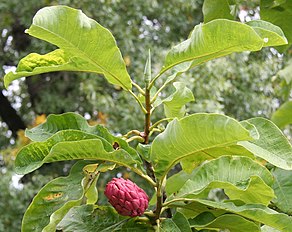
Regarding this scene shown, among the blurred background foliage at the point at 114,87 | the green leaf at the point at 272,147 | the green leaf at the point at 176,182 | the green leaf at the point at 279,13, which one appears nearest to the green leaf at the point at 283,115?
the green leaf at the point at 279,13

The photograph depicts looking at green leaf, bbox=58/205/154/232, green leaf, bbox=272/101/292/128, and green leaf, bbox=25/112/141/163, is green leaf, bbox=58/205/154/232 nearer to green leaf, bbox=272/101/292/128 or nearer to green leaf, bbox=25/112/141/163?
green leaf, bbox=25/112/141/163

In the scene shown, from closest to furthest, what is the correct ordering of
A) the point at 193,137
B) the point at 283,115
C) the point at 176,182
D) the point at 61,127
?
the point at 193,137 → the point at 61,127 → the point at 176,182 → the point at 283,115

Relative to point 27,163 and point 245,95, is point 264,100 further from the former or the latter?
point 27,163

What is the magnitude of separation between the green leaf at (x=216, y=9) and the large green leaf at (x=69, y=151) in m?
0.44

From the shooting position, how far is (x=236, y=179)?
0.71 metres

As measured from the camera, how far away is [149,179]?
75 cm

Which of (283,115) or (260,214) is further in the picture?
(283,115)

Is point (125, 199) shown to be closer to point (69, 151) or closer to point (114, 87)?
point (69, 151)

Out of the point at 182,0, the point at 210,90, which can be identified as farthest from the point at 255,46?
the point at 182,0

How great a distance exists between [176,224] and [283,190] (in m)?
0.19

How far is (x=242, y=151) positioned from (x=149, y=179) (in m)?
0.11

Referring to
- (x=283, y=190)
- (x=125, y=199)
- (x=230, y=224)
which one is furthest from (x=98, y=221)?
(x=283, y=190)

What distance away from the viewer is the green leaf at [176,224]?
72 cm

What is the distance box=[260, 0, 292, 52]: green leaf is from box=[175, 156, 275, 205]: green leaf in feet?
1.36
